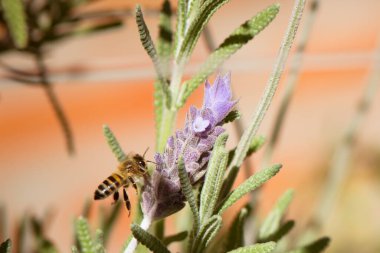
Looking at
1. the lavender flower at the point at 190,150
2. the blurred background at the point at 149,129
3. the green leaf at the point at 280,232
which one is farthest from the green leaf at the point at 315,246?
the blurred background at the point at 149,129

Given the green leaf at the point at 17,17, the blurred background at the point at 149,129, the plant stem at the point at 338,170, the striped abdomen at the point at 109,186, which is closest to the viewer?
the striped abdomen at the point at 109,186

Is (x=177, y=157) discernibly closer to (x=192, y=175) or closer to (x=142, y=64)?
(x=192, y=175)

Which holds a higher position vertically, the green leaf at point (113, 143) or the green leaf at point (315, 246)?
the green leaf at point (113, 143)

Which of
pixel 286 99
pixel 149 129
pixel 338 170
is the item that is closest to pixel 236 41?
pixel 286 99

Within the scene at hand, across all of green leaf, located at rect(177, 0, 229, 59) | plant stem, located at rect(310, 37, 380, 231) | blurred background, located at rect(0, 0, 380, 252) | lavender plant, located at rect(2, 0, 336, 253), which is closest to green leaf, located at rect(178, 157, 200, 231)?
lavender plant, located at rect(2, 0, 336, 253)

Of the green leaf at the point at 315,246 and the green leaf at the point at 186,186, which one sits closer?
the green leaf at the point at 186,186

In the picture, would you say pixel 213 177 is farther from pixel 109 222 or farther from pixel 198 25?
pixel 109 222

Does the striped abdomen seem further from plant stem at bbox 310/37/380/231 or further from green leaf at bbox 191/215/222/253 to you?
plant stem at bbox 310/37/380/231

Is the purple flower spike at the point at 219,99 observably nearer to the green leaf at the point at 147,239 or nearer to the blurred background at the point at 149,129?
the green leaf at the point at 147,239
